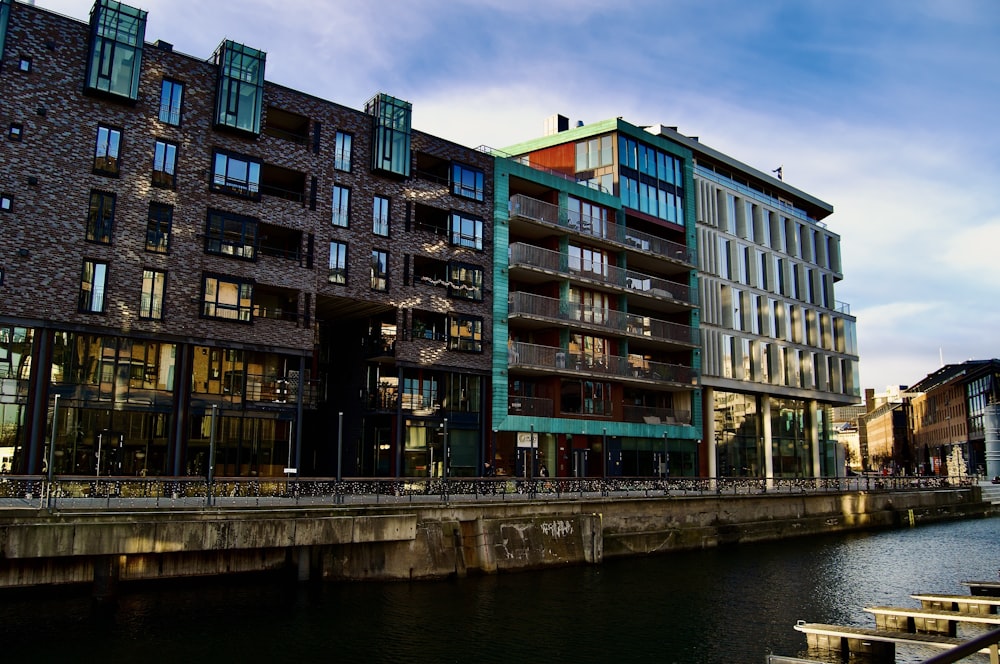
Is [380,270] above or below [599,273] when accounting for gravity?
below

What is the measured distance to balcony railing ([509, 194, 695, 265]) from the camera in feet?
172

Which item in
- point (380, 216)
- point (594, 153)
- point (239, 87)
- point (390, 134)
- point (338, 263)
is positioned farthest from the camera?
point (594, 153)

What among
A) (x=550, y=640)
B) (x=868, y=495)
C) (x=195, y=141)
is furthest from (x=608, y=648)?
(x=868, y=495)

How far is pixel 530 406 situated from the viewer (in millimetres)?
51312

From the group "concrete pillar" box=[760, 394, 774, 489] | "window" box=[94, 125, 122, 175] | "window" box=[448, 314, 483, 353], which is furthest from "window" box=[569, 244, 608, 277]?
"window" box=[94, 125, 122, 175]

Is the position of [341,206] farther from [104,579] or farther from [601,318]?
[104,579]

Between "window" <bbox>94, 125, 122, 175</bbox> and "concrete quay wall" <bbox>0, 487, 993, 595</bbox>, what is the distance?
17255 millimetres

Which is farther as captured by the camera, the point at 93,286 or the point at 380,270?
the point at 380,270

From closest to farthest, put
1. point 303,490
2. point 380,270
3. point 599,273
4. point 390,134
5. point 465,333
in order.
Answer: point 303,490 → point 380,270 → point 390,134 → point 465,333 → point 599,273

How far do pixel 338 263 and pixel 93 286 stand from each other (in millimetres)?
12216

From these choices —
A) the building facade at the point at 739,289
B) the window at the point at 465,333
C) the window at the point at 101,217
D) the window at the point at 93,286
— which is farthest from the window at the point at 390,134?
the building facade at the point at 739,289

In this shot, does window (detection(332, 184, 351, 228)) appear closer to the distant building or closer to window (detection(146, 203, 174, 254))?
window (detection(146, 203, 174, 254))

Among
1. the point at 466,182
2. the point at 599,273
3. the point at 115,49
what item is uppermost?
the point at 115,49

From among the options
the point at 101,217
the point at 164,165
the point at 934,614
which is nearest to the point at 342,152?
the point at 164,165
